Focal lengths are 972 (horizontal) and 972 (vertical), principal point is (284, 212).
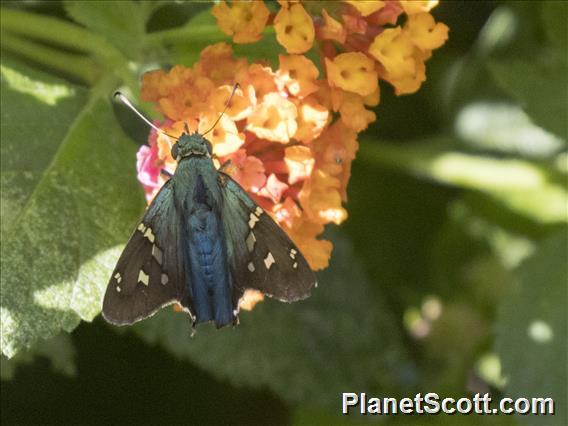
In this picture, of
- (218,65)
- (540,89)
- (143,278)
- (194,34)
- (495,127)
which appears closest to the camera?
(143,278)

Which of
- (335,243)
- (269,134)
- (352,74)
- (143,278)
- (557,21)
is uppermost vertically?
(557,21)

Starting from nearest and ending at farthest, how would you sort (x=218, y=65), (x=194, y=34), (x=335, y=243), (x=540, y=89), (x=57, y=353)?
(x=218, y=65) < (x=194, y=34) < (x=540, y=89) < (x=57, y=353) < (x=335, y=243)

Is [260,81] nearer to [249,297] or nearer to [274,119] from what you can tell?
[274,119]

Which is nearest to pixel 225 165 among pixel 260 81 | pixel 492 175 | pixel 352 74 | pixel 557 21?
pixel 260 81

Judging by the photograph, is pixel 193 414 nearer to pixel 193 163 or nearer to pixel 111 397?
pixel 111 397

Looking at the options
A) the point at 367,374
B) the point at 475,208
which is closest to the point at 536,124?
the point at 475,208

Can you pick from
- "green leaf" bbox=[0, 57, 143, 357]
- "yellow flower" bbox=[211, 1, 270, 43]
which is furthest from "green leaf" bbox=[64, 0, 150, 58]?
"yellow flower" bbox=[211, 1, 270, 43]

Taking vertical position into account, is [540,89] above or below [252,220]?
above
